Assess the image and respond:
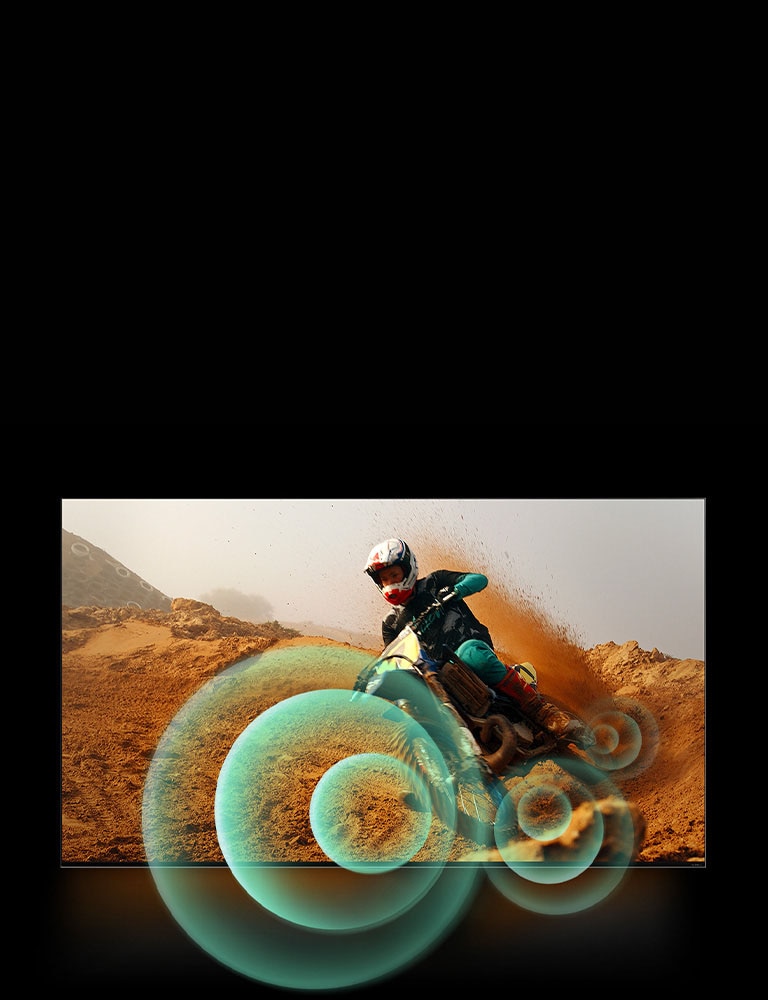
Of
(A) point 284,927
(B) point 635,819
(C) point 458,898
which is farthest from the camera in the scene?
(B) point 635,819

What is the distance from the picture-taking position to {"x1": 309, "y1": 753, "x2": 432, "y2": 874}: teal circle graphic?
450 centimetres

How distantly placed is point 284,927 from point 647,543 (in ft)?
8.10

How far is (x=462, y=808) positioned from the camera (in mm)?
4504

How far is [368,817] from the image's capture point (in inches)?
179

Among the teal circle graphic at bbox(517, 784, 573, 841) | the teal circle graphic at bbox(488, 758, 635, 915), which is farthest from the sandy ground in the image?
the teal circle graphic at bbox(517, 784, 573, 841)

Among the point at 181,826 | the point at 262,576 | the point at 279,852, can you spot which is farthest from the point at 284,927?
the point at 262,576

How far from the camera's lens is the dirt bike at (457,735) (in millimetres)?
4492

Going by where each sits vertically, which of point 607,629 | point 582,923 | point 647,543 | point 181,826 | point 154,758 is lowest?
point 582,923

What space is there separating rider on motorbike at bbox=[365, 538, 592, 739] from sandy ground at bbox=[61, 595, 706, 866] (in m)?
0.12

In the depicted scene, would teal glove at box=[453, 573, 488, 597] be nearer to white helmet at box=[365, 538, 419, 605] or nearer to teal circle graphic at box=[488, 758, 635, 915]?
white helmet at box=[365, 538, 419, 605]

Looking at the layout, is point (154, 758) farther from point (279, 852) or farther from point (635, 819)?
point (635, 819)

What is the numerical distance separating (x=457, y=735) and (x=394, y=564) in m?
0.88

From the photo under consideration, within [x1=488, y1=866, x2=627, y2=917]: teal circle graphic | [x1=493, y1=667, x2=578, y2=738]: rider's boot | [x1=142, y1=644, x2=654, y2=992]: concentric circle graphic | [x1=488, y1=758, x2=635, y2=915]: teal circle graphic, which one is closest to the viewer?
[x1=488, y1=866, x2=627, y2=917]: teal circle graphic

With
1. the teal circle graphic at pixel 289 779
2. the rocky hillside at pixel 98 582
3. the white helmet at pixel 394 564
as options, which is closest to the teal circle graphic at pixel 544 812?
the teal circle graphic at pixel 289 779
